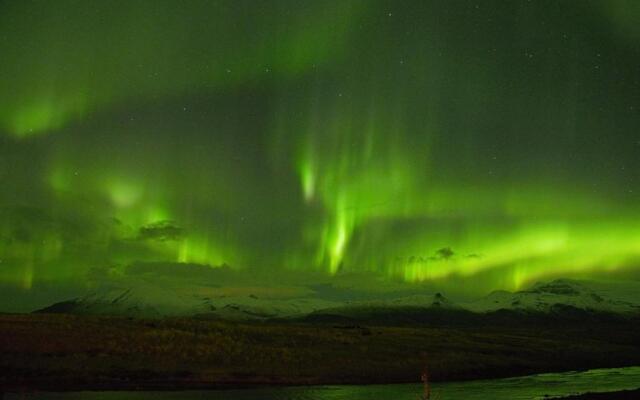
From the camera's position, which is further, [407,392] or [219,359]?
[219,359]

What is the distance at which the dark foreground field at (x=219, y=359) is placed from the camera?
50812 millimetres

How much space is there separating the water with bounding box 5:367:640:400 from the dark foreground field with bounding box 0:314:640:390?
429cm

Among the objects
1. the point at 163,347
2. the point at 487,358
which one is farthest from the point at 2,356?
the point at 487,358

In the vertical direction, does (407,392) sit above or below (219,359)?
below

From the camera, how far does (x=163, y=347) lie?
63.4 metres

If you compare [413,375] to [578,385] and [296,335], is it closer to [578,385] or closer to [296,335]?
[578,385]

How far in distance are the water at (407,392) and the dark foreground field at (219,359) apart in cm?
429

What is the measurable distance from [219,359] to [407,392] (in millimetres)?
22041

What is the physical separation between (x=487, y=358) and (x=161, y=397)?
167 feet

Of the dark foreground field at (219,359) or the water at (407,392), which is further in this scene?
the dark foreground field at (219,359)

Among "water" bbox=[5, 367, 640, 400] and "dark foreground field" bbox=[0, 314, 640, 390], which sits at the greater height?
"dark foreground field" bbox=[0, 314, 640, 390]

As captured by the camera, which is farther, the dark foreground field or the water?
the dark foreground field

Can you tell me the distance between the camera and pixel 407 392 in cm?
4681

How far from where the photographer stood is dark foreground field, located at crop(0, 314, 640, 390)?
167 feet
